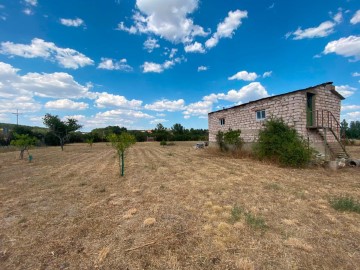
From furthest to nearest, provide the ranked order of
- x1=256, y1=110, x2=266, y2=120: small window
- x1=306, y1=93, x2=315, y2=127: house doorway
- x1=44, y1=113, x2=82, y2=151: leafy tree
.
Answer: x1=44, y1=113, x2=82, y2=151: leafy tree
x1=256, y1=110, x2=266, y2=120: small window
x1=306, y1=93, x2=315, y2=127: house doorway

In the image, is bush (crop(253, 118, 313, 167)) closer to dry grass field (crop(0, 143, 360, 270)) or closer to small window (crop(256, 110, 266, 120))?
small window (crop(256, 110, 266, 120))

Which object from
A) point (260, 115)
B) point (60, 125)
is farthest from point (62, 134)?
point (260, 115)

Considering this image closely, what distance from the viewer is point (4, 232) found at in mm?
3459

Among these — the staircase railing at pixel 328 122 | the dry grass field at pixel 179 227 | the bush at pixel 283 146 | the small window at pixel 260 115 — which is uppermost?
the small window at pixel 260 115

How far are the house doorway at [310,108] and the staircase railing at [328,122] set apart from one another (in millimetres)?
257

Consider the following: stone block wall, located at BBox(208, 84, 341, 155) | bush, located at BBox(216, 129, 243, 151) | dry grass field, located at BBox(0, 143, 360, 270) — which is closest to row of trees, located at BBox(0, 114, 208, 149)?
dry grass field, located at BBox(0, 143, 360, 270)

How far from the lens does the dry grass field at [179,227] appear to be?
2641mm

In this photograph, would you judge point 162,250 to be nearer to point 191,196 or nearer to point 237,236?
point 237,236

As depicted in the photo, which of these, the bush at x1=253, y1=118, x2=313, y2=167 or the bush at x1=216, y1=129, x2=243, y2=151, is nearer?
the bush at x1=253, y1=118, x2=313, y2=167

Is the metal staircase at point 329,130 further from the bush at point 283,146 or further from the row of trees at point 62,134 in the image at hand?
the row of trees at point 62,134

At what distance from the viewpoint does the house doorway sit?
36.5ft

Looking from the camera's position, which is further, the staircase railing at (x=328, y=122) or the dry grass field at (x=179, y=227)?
the staircase railing at (x=328, y=122)

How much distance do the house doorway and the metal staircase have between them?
0.60 ft

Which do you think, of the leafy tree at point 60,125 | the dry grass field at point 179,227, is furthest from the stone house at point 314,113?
the leafy tree at point 60,125
